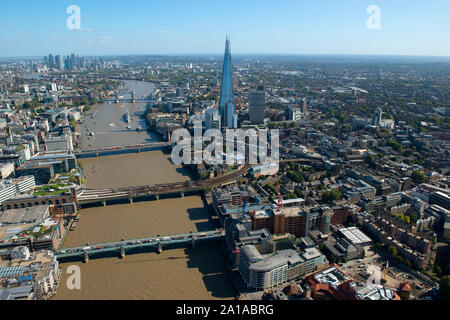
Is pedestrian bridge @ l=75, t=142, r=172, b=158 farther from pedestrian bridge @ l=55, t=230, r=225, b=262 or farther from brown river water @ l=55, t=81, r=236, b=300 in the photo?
pedestrian bridge @ l=55, t=230, r=225, b=262

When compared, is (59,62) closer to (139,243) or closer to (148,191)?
(148,191)

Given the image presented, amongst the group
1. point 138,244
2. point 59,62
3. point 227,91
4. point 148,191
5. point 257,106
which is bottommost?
point 138,244

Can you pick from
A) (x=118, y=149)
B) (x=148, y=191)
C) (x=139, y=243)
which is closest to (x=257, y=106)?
(x=118, y=149)

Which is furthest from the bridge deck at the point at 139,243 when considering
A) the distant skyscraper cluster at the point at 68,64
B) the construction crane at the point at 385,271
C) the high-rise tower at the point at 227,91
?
the distant skyscraper cluster at the point at 68,64

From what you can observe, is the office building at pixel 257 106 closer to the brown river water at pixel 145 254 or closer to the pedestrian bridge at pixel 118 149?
the pedestrian bridge at pixel 118 149

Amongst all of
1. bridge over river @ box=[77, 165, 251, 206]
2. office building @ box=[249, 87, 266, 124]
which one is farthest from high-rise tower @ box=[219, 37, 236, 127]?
bridge over river @ box=[77, 165, 251, 206]
